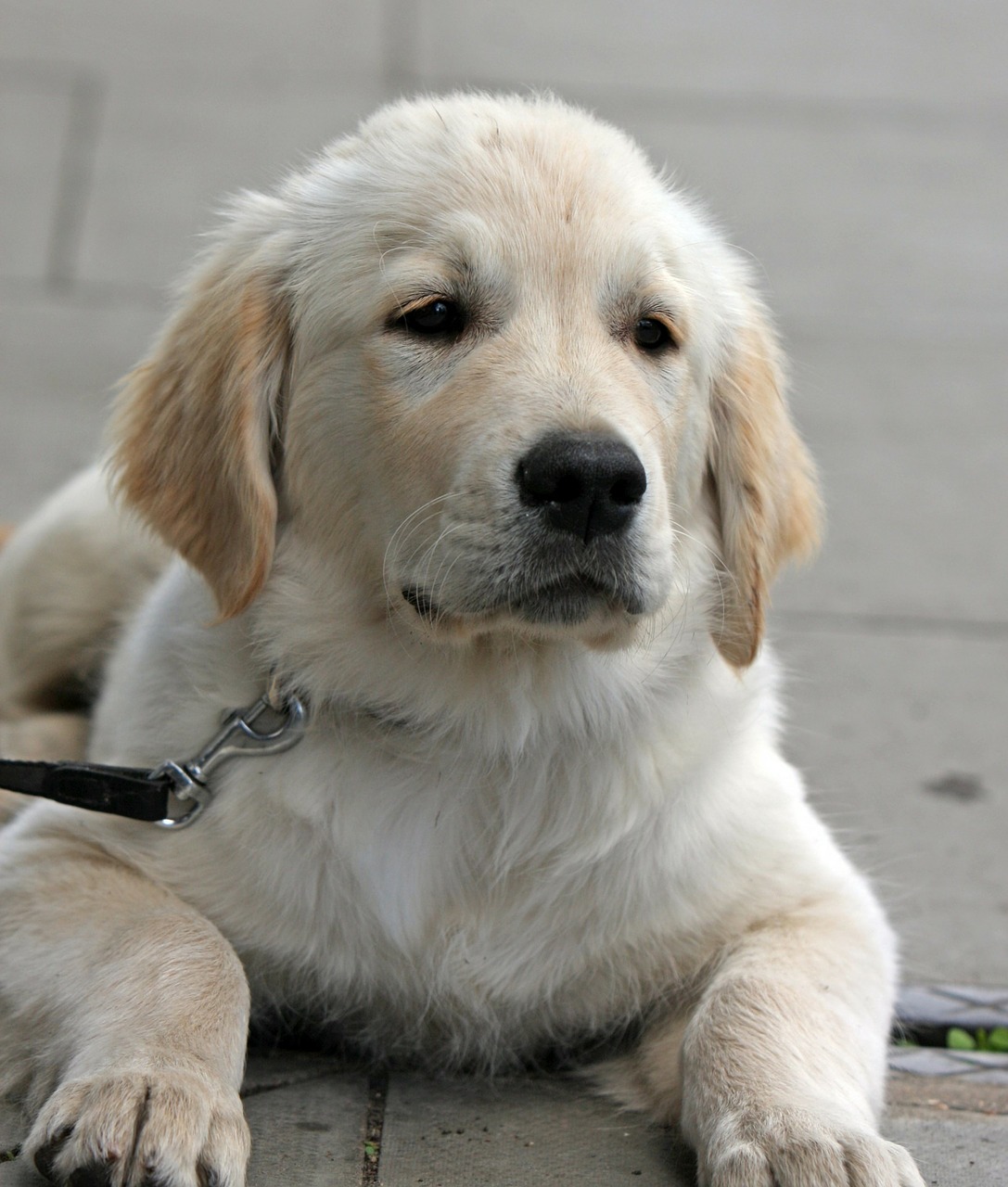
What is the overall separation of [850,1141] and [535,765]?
37.7 inches

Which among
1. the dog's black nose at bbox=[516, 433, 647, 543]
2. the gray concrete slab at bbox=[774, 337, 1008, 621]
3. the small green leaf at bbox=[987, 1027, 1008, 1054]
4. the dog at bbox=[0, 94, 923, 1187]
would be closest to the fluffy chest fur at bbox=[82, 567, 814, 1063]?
the dog at bbox=[0, 94, 923, 1187]

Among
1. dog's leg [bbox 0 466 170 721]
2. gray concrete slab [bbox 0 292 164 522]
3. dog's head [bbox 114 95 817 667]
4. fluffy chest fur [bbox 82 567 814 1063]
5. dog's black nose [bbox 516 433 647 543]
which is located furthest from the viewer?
gray concrete slab [bbox 0 292 164 522]

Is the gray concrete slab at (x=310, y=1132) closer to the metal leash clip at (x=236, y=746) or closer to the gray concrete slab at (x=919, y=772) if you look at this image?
the metal leash clip at (x=236, y=746)

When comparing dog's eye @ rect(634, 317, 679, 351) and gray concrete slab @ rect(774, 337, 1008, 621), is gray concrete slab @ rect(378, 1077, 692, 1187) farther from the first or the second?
gray concrete slab @ rect(774, 337, 1008, 621)

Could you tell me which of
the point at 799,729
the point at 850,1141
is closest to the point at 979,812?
the point at 799,729

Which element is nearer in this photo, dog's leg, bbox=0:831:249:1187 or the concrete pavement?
dog's leg, bbox=0:831:249:1187

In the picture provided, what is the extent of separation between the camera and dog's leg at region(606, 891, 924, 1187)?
8.02ft

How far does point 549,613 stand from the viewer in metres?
2.80

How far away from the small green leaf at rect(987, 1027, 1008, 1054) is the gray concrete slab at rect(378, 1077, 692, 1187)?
959 millimetres

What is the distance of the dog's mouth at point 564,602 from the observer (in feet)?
9.05

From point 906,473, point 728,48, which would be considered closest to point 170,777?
point 906,473

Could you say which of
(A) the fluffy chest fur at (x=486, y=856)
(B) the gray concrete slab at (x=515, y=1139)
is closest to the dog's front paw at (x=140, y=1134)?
(B) the gray concrete slab at (x=515, y=1139)

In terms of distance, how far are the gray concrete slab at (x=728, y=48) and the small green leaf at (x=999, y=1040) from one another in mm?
7492

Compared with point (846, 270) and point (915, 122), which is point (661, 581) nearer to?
point (846, 270)
